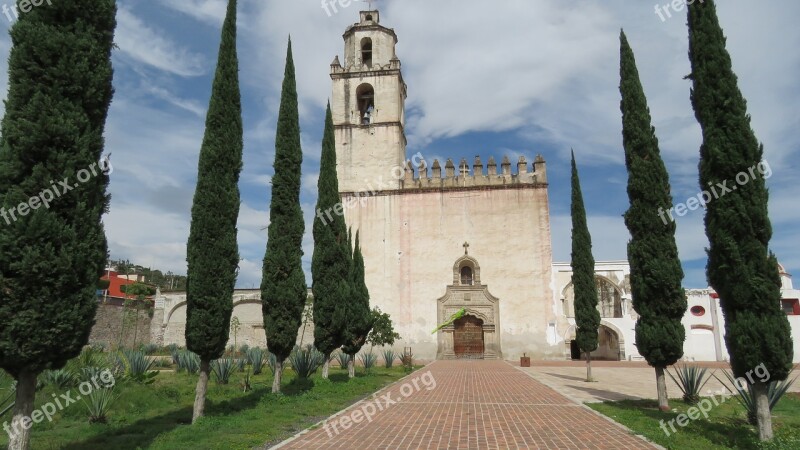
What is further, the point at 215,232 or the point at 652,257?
the point at 652,257

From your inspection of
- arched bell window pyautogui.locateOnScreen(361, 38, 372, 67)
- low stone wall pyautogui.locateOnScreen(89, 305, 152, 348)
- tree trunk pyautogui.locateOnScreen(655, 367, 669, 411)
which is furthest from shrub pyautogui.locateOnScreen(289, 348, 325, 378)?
low stone wall pyautogui.locateOnScreen(89, 305, 152, 348)

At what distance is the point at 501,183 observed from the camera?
91.9 ft

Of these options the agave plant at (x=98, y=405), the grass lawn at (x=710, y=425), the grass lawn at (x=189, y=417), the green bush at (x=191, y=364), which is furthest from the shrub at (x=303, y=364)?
the grass lawn at (x=710, y=425)

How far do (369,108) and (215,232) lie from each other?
2290cm

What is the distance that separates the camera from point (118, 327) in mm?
34094

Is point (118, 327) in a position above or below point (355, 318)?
below

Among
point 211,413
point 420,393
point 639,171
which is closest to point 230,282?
point 211,413

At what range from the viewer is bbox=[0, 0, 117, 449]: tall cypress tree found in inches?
211

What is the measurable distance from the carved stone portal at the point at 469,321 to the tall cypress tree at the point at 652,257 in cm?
1663

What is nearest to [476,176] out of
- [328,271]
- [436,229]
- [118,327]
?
[436,229]

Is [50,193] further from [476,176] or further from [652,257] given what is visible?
[476,176]

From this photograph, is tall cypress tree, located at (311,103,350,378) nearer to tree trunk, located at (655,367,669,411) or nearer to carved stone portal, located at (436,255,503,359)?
tree trunk, located at (655,367,669,411)

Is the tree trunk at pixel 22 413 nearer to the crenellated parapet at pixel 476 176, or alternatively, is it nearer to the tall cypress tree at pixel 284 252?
the tall cypress tree at pixel 284 252

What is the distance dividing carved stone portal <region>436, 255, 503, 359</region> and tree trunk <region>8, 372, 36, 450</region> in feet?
73.7
